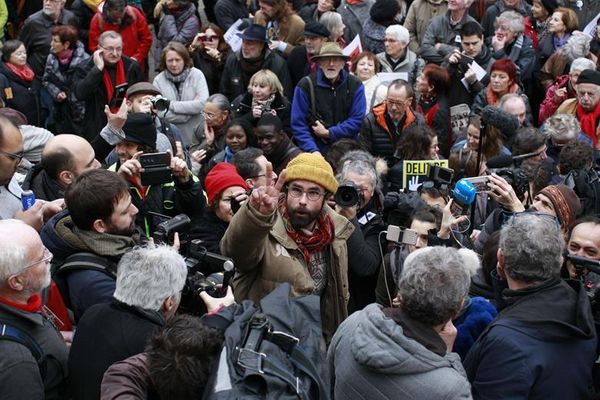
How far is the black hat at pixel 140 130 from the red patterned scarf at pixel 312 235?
127 cm

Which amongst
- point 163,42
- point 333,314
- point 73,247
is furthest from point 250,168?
point 163,42

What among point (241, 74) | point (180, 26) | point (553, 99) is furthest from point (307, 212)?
point (180, 26)

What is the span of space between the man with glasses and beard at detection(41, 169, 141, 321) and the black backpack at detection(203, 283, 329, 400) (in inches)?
37.6

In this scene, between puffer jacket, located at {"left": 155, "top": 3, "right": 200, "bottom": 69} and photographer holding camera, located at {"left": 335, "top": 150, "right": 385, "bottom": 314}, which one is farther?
puffer jacket, located at {"left": 155, "top": 3, "right": 200, "bottom": 69}

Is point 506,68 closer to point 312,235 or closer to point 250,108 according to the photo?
point 250,108

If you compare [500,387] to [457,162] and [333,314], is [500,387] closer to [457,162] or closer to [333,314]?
[333,314]

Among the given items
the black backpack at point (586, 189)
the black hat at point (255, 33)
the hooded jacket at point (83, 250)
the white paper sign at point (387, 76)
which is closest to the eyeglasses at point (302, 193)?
the hooded jacket at point (83, 250)

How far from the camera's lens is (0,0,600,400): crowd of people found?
121 inches

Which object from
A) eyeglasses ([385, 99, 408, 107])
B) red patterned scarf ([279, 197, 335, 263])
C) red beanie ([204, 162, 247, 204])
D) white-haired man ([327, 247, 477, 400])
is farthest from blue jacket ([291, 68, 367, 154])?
white-haired man ([327, 247, 477, 400])

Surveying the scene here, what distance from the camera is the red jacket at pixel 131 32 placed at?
9.70m

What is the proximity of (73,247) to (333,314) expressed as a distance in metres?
1.40

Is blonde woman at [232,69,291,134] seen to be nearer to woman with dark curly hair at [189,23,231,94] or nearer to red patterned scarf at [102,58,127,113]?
red patterned scarf at [102,58,127,113]

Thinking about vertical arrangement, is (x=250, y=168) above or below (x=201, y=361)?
below

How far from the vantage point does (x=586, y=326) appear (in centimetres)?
345
